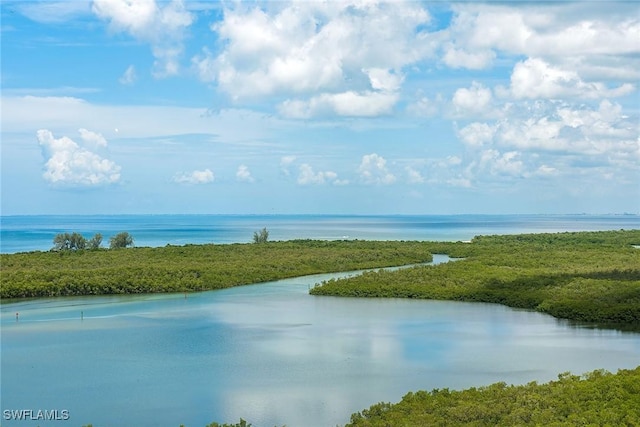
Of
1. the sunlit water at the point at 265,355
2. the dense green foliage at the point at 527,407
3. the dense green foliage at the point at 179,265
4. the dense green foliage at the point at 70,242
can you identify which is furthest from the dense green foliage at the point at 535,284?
the dense green foliage at the point at 70,242

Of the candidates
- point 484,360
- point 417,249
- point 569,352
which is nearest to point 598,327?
point 569,352

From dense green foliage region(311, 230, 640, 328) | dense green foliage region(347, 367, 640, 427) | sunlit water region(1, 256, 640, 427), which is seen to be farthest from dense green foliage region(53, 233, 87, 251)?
dense green foliage region(347, 367, 640, 427)

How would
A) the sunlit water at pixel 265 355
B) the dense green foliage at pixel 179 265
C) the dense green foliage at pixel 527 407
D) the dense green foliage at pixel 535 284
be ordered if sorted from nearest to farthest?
the dense green foliage at pixel 527 407 < the sunlit water at pixel 265 355 < the dense green foliage at pixel 535 284 < the dense green foliage at pixel 179 265

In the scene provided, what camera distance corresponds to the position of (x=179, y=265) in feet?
170

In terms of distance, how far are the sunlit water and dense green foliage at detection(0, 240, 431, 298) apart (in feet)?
11.7

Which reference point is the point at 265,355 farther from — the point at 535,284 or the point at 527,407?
the point at 535,284

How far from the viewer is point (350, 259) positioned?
60344 mm

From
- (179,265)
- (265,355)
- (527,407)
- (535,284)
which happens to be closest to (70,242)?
(179,265)

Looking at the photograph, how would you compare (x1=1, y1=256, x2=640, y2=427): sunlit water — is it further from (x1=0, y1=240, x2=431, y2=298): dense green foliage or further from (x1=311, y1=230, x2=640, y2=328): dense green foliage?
(x1=0, y1=240, x2=431, y2=298): dense green foliage

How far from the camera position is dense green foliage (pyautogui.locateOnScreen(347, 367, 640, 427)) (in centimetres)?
1547

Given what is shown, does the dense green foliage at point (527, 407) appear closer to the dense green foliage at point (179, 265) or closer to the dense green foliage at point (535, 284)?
the dense green foliage at point (535, 284)

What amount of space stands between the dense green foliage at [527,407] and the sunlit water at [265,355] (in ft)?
7.07

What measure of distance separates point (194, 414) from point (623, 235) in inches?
3156

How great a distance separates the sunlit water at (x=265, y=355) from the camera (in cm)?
2009
